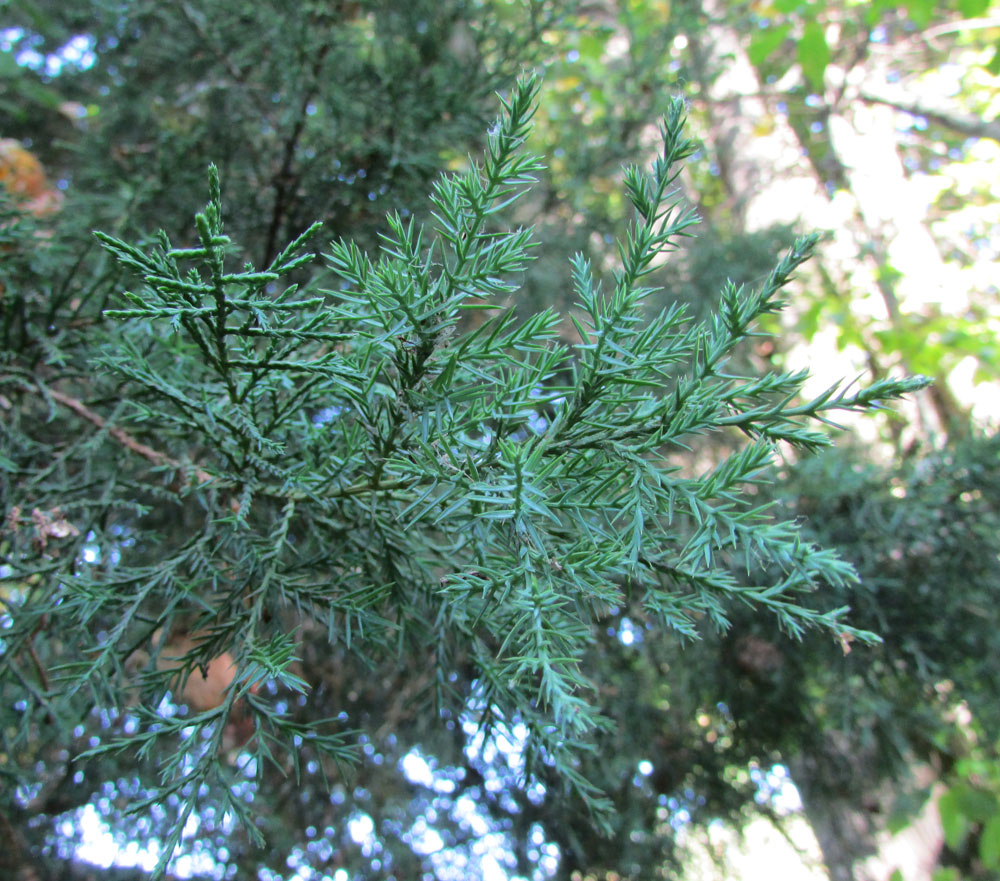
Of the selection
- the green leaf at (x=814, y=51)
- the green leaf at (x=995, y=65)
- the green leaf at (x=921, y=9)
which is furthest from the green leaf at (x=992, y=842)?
the green leaf at (x=921, y=9)

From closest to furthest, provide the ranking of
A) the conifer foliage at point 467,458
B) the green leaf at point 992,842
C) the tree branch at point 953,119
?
the conifer foliage at point 467,458 → the green leaf at point 992,842 → the tree branch at point 953,119

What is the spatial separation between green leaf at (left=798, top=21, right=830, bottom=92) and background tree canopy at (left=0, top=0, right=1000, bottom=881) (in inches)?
1.9

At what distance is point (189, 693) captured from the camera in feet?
6.52

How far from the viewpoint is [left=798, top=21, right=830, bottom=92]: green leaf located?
10.8ft

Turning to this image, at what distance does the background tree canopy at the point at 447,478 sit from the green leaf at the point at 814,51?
0.16 ft

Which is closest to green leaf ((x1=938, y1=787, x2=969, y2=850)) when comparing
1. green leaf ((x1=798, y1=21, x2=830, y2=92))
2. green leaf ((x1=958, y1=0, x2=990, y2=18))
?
green leaf ((x1=798, y1=21, x2=830, y2=92))

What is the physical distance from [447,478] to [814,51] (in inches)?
139

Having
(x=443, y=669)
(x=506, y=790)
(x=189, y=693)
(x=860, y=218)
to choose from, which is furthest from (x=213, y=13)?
(x=860, y=218)

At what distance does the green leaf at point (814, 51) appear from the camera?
3.29m

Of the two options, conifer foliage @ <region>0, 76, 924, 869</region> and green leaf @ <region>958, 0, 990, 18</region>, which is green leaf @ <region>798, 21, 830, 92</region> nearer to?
green leaf @ <region>958, 0, 990, 18</region>

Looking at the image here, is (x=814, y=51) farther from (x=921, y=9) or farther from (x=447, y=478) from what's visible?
(x=447, y=478)

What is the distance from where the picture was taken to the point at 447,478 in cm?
88

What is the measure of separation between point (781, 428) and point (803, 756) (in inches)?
117

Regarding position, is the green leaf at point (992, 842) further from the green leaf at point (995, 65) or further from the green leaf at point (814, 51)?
the green leaf at point (814, 51)
